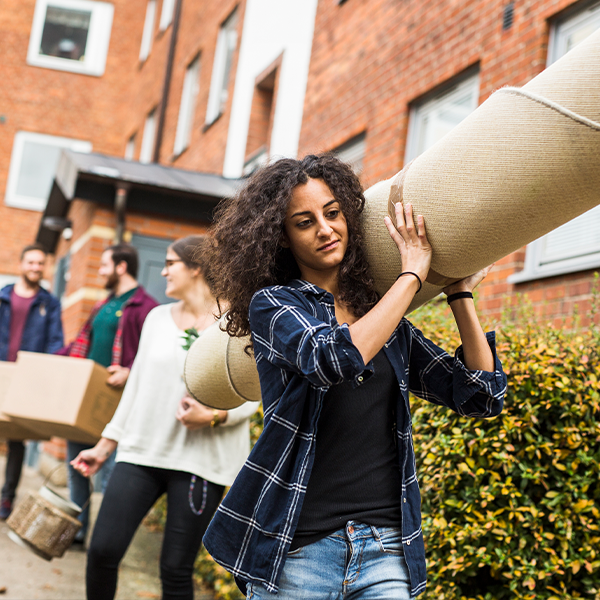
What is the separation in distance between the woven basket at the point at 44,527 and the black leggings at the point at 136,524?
1115 millimetres

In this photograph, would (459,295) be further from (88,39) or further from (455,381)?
(88,39)

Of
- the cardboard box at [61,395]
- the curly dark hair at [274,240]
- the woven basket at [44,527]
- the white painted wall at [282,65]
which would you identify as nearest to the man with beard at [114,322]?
the cardboard box at [61,395]

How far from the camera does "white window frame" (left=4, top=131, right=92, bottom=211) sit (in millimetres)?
19562

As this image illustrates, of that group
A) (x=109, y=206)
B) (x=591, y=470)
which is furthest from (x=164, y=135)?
(x=591, y=470)

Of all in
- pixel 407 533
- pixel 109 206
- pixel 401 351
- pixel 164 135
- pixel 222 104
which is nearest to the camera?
pixel 407 533

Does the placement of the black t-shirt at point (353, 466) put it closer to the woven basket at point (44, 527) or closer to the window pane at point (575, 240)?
the woven basket at point (44, 527)

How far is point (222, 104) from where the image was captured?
13.2 m

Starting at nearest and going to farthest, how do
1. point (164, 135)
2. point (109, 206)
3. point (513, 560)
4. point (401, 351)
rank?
point (401, 351) → point (513, 560) → point (109, 206) → point (164, 135)

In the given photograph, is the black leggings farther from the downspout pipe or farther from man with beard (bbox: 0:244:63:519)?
the downspout pipe

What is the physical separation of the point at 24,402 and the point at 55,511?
70 cm

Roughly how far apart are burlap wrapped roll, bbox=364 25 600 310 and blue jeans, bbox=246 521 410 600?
0.74 metres

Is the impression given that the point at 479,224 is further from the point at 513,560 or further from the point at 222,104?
the point at 222,104

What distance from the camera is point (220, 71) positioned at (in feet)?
43.9

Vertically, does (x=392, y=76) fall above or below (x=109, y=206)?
above
